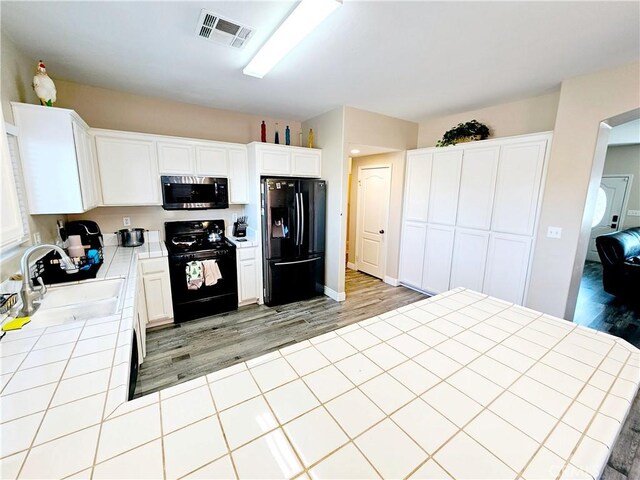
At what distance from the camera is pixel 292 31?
1771mm

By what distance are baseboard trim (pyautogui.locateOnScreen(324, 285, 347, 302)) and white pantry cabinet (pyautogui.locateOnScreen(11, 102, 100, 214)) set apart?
9.74 feet

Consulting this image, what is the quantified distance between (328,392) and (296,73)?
A: 8.71 feet

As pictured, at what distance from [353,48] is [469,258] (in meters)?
2.86

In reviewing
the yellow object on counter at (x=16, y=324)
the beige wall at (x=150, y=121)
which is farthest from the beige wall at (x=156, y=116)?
the yellow object on counter at (x=16, y=324)

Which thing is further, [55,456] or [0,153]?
[0,153]

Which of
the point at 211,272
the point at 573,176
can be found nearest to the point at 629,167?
the point at 573,176

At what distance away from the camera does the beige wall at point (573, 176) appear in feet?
7.48

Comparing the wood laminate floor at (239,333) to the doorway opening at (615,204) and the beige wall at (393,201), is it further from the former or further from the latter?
the doorway opening at (615,204)

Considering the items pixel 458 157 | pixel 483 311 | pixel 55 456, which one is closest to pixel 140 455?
pixel 55 456

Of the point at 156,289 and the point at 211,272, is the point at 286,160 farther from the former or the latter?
the point at 156,289

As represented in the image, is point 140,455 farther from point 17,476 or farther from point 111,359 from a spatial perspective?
point 111,359

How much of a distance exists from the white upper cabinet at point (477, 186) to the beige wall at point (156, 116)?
2.80 m

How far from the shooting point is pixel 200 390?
83 centimetres

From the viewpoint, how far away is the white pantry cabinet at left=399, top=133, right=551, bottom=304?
9.69 ft
